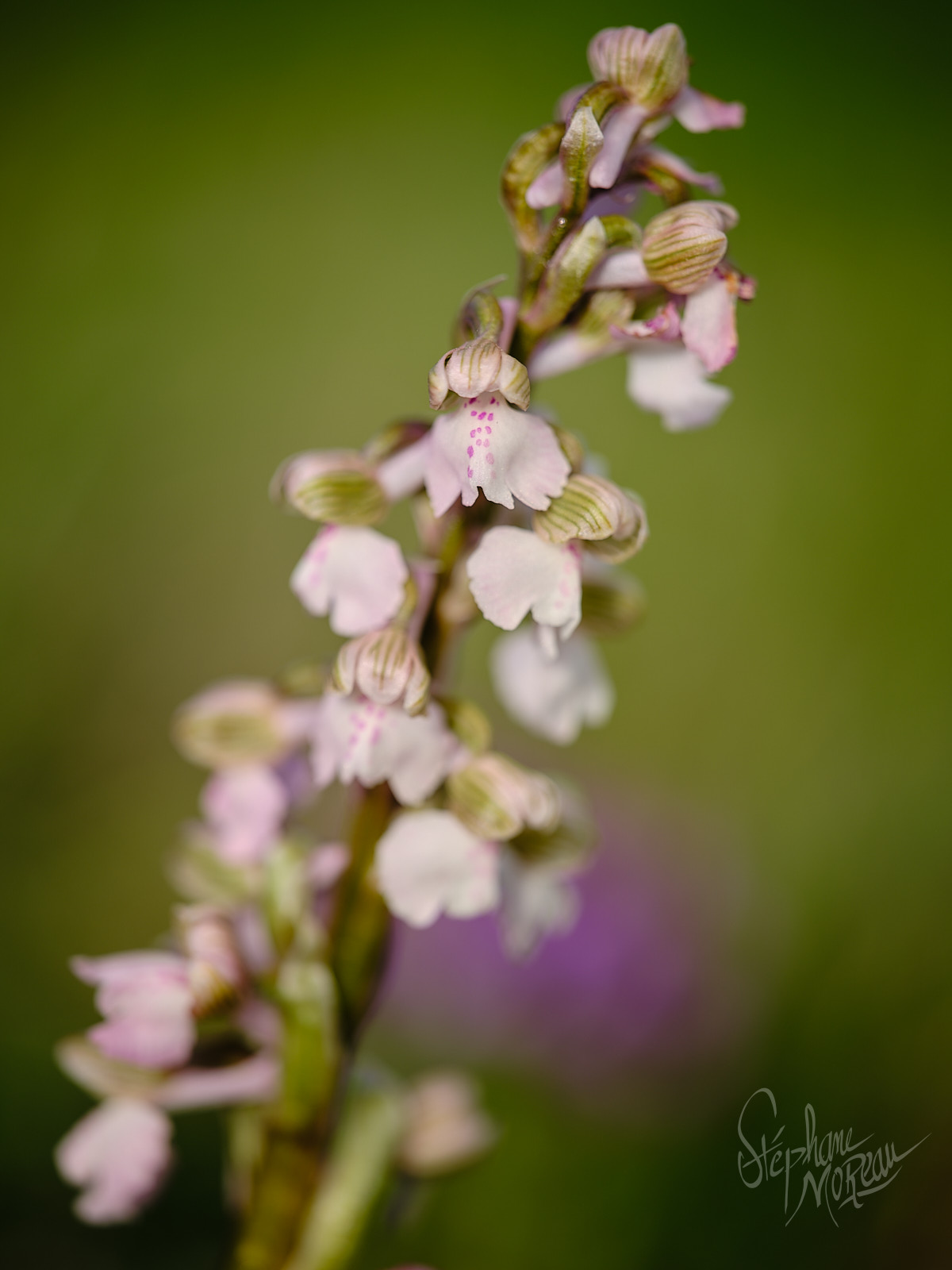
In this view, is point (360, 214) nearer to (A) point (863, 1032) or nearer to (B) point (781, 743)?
(B) point (781, 743)

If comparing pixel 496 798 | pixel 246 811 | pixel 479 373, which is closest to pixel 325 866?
pixel 246 811

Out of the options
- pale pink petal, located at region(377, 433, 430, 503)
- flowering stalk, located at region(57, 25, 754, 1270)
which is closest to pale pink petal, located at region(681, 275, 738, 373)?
flowering stalk, located at region(57, 25, 754, 1270)

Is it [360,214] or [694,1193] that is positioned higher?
→ [360,214]

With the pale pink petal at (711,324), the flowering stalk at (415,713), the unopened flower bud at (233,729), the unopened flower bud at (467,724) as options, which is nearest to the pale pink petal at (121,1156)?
the flowering stalk at (415,713)

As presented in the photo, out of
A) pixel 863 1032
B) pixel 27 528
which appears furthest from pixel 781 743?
pixel 27 528

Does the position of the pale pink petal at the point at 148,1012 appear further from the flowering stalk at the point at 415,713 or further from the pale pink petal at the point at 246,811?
the pale pink petal at the point at 246,811
